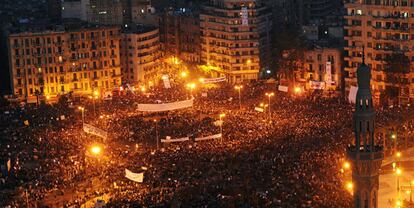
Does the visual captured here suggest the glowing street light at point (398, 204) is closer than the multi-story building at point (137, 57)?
Yes

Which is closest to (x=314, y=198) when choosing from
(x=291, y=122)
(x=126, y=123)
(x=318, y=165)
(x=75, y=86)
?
(x=318, y=165)

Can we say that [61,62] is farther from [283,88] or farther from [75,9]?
[283,88]

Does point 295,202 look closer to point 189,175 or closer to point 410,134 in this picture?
point 189,175

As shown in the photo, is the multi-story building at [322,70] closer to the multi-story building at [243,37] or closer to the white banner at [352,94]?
the white banner at [352,94]

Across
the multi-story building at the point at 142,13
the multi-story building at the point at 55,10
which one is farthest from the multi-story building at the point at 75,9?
the multi-story building at the point at 142,13

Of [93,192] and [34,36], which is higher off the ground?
[34,36]
